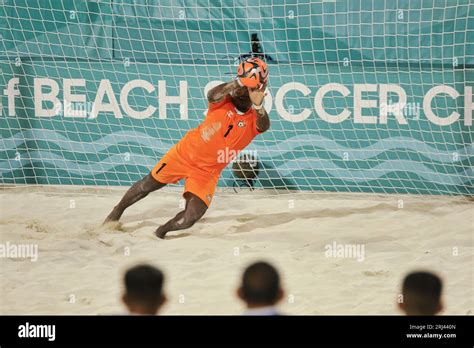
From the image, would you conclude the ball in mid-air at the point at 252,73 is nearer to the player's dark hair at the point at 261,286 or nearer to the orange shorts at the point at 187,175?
the orange shorts at the point at 187,175

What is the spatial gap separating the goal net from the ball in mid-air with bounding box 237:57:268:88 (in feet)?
7.53

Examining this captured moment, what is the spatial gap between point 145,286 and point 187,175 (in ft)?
13.0

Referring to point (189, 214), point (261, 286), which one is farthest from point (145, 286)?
point (189, 214)

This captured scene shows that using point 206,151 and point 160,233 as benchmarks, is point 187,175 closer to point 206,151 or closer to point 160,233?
point 206,151

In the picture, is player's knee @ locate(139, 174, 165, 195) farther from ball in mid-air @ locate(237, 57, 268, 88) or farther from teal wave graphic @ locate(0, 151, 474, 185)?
teal wave graphic @ locate(0, 151, 474, 185)

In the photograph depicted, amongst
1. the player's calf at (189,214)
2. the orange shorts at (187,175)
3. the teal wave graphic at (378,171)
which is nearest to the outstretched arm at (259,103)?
the orange shorts at (187,175)

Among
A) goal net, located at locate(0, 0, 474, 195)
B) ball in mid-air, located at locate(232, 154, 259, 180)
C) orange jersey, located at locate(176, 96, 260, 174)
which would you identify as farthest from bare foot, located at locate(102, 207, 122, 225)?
ball in mid-air, located at locate(232, 154, 259, 180)

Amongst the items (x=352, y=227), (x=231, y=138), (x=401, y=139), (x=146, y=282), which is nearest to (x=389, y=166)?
(x=401, y=139)

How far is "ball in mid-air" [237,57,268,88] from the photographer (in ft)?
22.6

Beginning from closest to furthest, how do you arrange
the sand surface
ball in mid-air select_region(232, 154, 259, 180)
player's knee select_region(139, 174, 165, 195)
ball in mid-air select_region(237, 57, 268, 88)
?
the sand surface, ball in mid-air select_region(237, 57, 268, 88), player's knee select_region(139, 174, 165, 195), ball in mid-air select_region(232, 154, 259, 180)

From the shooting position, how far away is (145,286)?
3521 mm

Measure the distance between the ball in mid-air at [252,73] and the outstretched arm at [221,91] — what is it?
0.50 ft

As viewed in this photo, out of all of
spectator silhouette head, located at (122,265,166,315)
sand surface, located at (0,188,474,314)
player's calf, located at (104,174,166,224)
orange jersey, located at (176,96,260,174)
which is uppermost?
orange jersey, located at (176,96,260,174)
